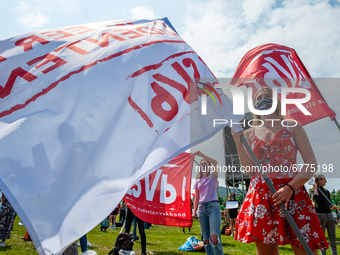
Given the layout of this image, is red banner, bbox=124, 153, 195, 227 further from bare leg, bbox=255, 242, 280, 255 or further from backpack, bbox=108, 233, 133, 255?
bare leg, bbox=255, 242, 280, 255

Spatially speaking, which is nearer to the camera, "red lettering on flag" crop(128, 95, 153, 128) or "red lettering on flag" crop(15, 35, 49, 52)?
"red lettering on flag" crop(128, 95, 153, 128)

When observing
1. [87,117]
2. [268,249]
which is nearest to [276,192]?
[268,249]

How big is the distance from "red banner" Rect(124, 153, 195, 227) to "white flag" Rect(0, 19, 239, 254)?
427 cm

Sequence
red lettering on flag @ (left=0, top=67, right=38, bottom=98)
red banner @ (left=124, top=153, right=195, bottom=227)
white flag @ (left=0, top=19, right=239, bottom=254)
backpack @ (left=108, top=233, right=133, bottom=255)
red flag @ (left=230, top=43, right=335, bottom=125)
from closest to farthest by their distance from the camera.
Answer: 1. white flag @ (left=0, top=19, right=239, bottom=254)
2. red lettering on flag @ (left=0, top=67, right=38, bottom=98)
3. red flag @ (left=230, top=43, right=335, bottom=125)
4. backpack @ (left=108, top=233, right=133, bottom=255)
5. red banner @ (left=124, top=153, right=195, bottom=227)

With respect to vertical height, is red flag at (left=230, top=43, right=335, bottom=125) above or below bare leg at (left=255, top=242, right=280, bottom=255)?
above

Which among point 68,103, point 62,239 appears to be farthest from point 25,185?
point 68,103

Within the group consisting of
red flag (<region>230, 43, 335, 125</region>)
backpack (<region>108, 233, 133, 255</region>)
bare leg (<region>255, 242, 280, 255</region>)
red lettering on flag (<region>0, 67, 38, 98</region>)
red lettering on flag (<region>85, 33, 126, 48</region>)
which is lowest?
backpack (<region>108, 233, 133, 255</region>)

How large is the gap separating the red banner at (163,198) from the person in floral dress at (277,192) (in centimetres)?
395

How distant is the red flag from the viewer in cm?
438

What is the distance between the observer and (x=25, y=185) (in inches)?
57.6

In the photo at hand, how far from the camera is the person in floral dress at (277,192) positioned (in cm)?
199

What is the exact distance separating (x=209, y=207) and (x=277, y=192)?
3.02 m

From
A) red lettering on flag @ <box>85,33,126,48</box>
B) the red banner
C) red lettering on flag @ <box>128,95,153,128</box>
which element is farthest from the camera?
the red banner

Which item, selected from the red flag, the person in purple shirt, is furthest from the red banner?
the red flag
